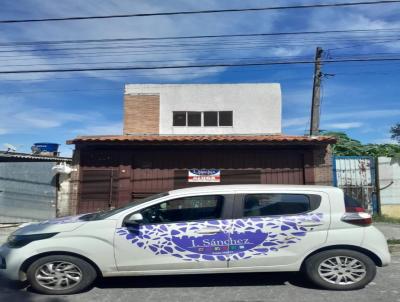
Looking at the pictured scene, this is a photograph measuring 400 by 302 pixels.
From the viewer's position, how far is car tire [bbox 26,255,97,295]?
5.63m

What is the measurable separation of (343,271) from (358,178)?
324 inches

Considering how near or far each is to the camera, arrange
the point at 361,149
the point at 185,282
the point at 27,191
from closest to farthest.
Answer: the point at 185,282 → the point at 27,191 → the point at 361,149

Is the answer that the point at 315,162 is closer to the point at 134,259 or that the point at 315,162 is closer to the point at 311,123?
the point at 311,123

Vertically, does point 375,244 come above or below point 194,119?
below

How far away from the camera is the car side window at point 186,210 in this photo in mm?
5824

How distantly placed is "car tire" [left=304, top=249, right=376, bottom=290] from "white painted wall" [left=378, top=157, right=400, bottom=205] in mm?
8258

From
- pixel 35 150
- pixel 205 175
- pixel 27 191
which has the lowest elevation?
pixel 27 191

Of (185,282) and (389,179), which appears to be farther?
(389,179)

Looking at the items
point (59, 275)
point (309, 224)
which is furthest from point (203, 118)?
point (59, 275)

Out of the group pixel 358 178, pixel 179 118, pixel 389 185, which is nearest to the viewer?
pixel 389 185

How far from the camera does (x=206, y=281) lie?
6230 mm

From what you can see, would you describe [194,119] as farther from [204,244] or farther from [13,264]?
[13,264]

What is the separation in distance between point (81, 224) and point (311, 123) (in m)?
13.5

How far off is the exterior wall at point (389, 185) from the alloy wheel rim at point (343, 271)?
8272mm
